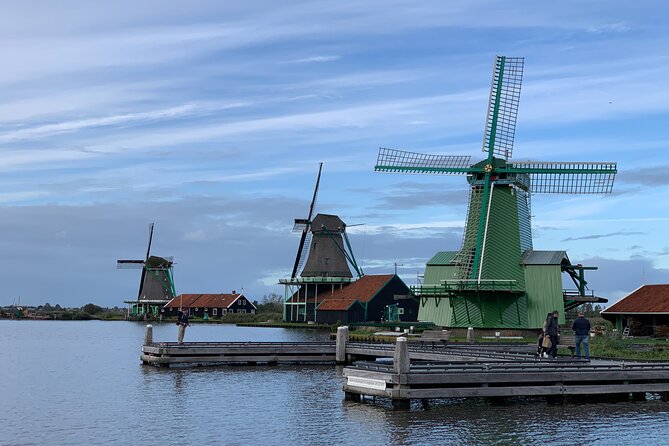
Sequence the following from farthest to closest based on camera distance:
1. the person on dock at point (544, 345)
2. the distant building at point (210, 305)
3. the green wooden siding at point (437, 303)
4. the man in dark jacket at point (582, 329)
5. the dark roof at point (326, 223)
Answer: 1. the distant building at point (210, 305)
2. the dark roof at point (326, 223)
3. the green wooden siding at point (437, 303)
4. the person on dock at point (544, 345)
5. the man in dark jacket at point (582, 329)

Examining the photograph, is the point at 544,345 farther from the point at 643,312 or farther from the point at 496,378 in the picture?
the point at 643,312

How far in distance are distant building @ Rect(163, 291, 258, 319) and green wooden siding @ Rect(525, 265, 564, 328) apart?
84.9 meters

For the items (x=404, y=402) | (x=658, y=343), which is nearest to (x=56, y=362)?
(x=404, y=402)

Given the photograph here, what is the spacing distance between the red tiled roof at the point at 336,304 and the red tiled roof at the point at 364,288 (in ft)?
2.73

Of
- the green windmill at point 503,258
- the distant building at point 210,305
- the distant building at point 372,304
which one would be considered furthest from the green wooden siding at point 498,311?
the distant building at point 210,305

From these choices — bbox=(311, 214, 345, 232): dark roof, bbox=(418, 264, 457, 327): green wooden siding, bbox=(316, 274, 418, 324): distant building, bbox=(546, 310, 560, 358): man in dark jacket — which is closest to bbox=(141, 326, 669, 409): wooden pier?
bbox=(546, 310, 560, 358): man in dark jacket

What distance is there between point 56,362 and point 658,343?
32.1m

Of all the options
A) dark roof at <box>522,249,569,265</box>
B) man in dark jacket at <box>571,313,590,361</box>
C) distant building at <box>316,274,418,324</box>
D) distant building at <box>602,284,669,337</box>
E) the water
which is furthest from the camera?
distant building at <box>316,274,418,324</box>

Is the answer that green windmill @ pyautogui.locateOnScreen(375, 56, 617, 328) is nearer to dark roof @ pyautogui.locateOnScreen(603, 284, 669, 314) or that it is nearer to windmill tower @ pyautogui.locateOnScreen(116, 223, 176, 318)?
dark roof @ pyautogui.locateOnScreen(603, 284, 669, 314)

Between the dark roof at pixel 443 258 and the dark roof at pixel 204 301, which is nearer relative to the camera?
the dark roof at pixel 443 258

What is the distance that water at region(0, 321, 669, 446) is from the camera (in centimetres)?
2305

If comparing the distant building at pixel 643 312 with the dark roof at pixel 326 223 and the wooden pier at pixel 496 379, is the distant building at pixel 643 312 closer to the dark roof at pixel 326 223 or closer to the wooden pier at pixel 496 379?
the wooden pier at pixel 496 379

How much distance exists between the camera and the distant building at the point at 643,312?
2212 inches

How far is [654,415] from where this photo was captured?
27406 millimetres
